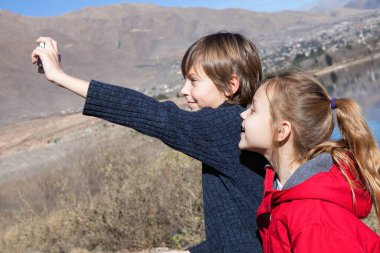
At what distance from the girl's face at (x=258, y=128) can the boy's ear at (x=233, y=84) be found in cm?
18

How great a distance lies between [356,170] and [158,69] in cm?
8715

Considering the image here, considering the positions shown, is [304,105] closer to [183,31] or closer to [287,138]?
[287,138]

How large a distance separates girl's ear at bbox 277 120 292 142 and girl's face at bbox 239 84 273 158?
23mm

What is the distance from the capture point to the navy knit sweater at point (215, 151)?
4.94 feet

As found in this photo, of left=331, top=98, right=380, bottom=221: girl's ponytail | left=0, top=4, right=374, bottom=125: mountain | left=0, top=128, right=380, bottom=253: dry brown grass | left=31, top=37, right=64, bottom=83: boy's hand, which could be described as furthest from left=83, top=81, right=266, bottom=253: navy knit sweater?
left=0, top=4, right=374, bottom=125: mountain

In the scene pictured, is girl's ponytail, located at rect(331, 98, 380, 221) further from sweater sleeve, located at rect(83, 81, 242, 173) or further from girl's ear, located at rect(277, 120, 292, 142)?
sweater sleeve, located at rect(83, 81, 242, 173)

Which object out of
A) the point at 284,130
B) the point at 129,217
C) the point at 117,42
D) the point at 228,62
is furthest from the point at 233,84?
the point at 117,42

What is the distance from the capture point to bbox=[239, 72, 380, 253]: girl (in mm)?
1298

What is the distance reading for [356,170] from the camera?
147 centimetres

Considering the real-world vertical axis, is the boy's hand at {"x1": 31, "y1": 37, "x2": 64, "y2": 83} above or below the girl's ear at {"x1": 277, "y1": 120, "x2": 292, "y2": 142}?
above

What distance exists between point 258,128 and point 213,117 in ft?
0.47

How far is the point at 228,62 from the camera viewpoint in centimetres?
174

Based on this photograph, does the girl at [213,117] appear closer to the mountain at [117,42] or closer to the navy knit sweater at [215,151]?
the navy knit sweater at [215,151]

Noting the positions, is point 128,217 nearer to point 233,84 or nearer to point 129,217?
point 129,217
